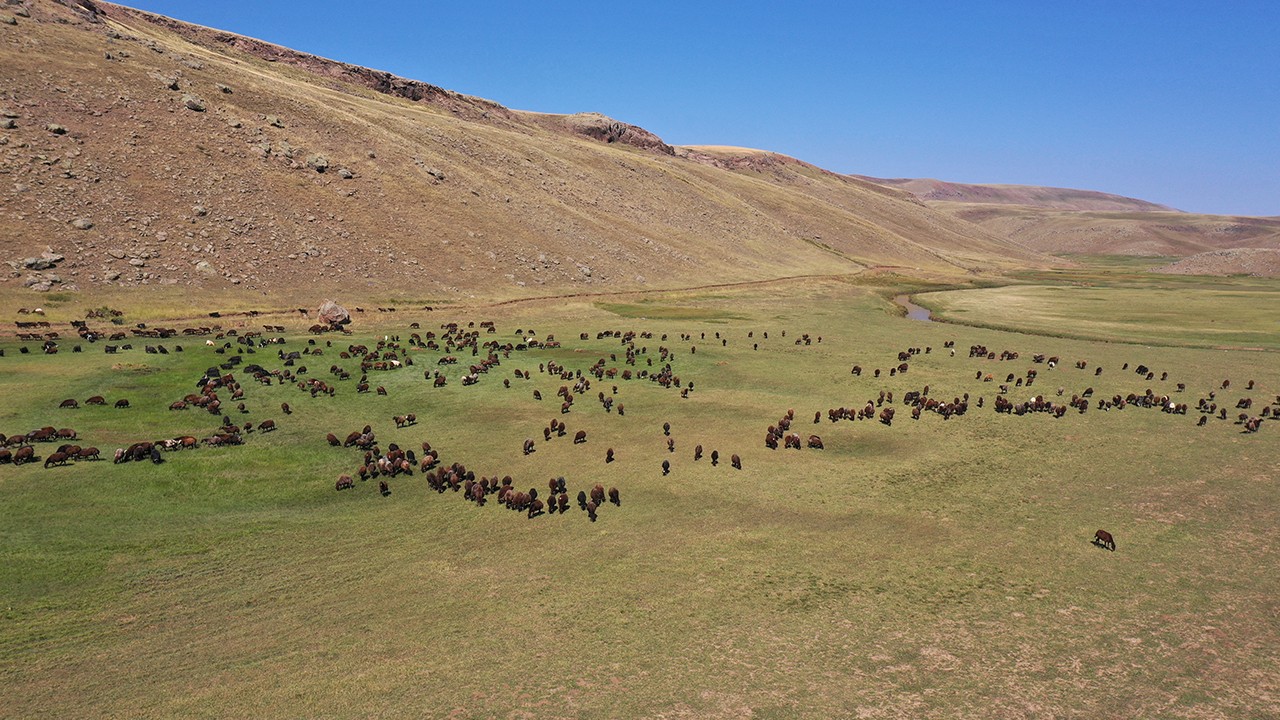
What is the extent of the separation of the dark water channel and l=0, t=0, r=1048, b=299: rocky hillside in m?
21.9

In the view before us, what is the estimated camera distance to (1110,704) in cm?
1223

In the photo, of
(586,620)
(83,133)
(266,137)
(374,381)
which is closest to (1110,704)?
(586,620)

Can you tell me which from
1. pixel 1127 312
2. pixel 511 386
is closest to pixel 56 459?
pixel 511 386

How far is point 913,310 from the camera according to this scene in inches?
3066

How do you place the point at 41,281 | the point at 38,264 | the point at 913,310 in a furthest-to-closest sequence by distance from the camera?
the point at 913,310
the point at 38,264
the point at 41,281

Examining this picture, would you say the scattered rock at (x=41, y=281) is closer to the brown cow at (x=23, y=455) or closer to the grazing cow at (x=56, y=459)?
the brown cow at (x=23, y=455)

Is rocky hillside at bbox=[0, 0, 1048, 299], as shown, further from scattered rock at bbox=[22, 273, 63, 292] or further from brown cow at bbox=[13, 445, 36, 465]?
brown cow at bbox=[13, 445, 36, 465]

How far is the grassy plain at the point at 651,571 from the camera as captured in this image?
494 inches

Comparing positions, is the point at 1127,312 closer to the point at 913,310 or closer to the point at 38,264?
the point at 913,310

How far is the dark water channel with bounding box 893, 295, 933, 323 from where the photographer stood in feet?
232

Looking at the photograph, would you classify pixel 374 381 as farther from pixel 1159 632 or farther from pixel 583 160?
pixel 583 160

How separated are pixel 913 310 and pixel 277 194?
67.0 metres

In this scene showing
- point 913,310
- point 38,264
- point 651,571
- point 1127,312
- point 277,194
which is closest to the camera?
point 651,571

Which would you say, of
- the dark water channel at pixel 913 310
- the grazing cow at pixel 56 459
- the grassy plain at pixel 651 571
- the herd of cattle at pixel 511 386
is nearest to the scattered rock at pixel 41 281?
the herd of cattle at pixel 511 386
